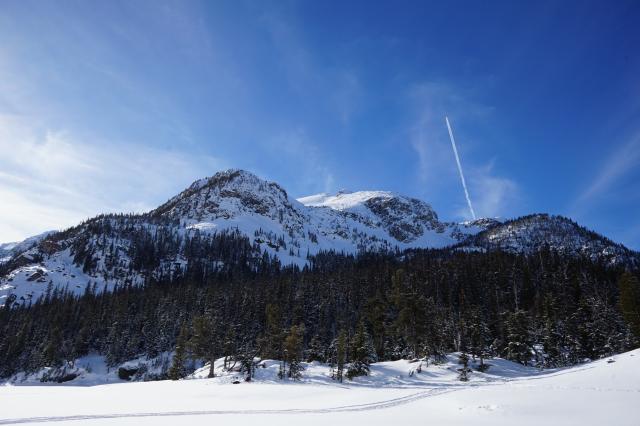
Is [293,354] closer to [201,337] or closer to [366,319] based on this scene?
[201,337]

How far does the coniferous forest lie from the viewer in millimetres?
57812

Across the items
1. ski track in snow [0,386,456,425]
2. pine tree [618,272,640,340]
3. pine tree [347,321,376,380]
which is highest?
pine tree [618,272,640,340]

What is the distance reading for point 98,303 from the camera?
390 feet

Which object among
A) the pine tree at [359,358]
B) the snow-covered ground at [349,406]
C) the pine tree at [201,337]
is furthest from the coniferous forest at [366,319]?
the snow-covered ground at [349,406]

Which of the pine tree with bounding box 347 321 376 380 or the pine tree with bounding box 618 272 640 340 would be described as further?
the pine tree with bounding box 618 272 640 340

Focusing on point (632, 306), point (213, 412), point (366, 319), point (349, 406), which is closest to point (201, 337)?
point (366, 319)

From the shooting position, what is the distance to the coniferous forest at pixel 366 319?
190 feet

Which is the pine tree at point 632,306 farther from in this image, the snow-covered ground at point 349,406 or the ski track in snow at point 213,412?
the ski track in snow at point 213,412

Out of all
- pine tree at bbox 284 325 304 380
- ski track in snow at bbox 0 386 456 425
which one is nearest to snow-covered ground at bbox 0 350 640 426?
ski track in snow at bbox 0 386 456 425

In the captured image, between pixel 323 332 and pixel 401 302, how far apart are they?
32129 millimetres

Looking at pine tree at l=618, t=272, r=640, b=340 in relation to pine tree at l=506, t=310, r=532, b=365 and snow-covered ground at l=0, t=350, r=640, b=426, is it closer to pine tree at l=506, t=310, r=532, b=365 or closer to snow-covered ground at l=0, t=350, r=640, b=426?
pine tree at l=506, t=310, r=532, b=365

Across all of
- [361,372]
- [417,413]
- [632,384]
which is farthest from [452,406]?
[361,372]

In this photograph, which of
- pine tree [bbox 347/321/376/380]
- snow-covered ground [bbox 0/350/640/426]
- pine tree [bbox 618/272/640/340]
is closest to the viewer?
snow-covered ground [bbox 0/350/640/426]

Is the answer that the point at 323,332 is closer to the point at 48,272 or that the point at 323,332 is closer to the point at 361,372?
the point at 361,372
